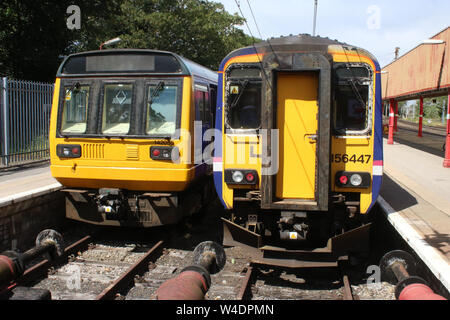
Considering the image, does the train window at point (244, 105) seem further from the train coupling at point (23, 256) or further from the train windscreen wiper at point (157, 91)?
the train coupling at point (23, 256)

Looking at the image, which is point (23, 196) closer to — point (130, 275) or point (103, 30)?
point (130, 275)

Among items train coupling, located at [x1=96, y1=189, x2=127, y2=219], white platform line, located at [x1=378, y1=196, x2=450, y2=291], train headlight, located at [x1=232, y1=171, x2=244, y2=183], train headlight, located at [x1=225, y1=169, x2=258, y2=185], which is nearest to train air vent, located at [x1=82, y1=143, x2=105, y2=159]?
train coupling, located at [x1=96, y1=189, x2=127, y2=219]

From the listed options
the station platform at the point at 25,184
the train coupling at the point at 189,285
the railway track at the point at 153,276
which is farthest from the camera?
the station platform at the point at 25,184

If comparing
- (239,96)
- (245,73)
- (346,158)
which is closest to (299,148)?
(346,158)

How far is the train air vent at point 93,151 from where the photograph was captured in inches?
291

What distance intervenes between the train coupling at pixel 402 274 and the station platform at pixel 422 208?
193mm

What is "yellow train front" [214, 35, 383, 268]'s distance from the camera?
5871mm

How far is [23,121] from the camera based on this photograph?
1466 centimetres

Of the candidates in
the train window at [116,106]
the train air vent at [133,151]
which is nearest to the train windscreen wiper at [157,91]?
the train window at [116,106]

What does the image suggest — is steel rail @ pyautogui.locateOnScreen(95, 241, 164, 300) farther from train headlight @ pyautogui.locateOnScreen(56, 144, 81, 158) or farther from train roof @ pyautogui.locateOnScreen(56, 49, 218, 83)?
train roof @ pyautogui.locateOnScreen(56, 49, 218, 83)

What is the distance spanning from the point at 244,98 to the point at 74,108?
10.1ft

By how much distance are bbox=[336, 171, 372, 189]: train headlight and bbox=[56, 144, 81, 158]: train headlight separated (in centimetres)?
419

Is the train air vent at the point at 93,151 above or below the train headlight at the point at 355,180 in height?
above
